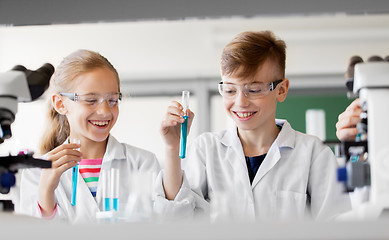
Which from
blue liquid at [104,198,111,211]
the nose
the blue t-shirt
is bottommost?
blue liquid at [104,198,111,211]

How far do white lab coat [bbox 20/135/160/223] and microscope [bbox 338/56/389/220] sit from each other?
65cm

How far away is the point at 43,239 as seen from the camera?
643mm

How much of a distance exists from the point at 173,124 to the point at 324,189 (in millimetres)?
550

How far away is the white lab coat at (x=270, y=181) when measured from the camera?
4.94ft

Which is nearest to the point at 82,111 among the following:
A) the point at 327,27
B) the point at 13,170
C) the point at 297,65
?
the point at 13,170

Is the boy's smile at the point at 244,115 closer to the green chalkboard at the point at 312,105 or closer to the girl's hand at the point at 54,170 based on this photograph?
the girl's hand at the point at 54,170

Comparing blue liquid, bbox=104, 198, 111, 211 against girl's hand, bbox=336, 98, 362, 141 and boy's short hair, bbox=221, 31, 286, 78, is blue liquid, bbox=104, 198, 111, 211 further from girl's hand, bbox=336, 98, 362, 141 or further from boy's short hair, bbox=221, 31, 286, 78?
girl's hand, bbox=336, 98, 362, 141

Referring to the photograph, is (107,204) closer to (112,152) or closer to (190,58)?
(112,152)

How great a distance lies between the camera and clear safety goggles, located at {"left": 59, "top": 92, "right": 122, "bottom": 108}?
1.75m

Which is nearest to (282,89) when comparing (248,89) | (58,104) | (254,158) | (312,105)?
(248,89)

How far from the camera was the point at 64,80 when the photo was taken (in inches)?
74.4

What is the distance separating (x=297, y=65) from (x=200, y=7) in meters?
3.21

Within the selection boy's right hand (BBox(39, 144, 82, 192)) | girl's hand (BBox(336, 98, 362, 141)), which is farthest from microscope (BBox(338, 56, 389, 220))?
boy's right hand (BBox(39, 144, 82, 192))

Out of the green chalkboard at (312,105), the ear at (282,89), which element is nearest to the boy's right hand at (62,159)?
the ear at (282,89)
